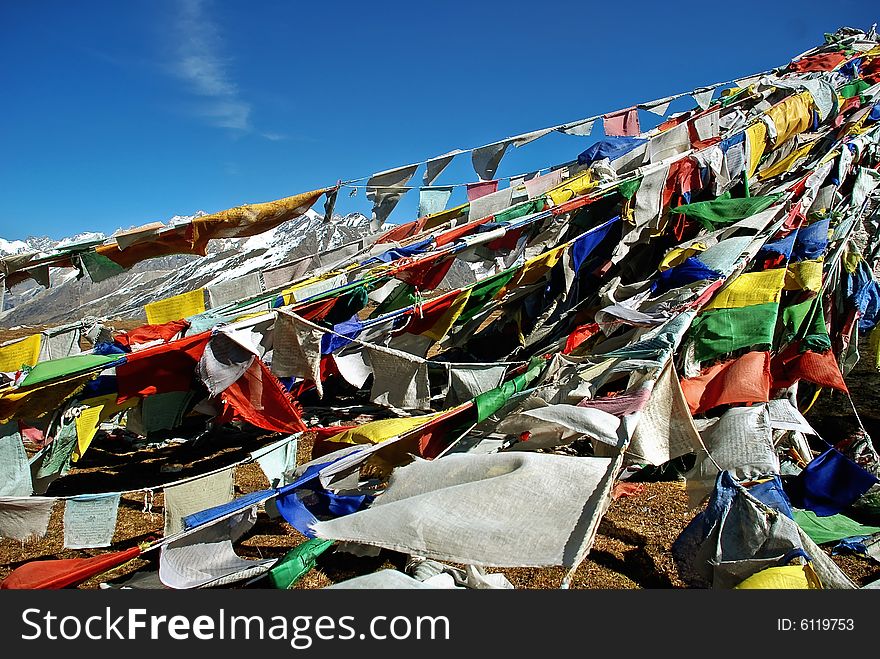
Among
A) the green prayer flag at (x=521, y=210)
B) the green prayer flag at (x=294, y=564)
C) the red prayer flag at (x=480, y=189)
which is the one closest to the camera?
the green prayer flag at (x=294, y=564)

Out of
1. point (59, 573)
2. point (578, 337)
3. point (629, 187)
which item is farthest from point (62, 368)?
point (629, 187)

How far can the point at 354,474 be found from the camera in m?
5.11

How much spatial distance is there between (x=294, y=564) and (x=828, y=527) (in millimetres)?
4519

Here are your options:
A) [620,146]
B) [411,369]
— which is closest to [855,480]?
[411,369]

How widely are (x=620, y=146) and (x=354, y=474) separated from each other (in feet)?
32.6

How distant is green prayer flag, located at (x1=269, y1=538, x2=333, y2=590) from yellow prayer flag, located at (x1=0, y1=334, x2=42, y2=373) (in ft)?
13.0

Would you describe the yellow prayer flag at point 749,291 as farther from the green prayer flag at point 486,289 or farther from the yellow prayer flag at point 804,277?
the green prayer flag at point 486,289

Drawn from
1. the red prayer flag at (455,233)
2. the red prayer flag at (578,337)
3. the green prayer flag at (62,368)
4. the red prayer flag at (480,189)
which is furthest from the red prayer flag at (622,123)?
the green prayer flag at (62,368)

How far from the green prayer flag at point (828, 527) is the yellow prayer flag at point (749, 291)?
7.34ft

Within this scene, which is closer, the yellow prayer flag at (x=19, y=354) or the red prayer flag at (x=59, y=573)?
the red prayer flag at (x=59, y=573)

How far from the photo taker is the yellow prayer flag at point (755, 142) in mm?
12516

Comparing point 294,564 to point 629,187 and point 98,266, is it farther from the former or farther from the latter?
point 629,187

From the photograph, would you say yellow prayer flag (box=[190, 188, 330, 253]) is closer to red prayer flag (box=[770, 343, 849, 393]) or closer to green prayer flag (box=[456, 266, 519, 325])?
green prayer flag (box=[456, 266, 519, 325])

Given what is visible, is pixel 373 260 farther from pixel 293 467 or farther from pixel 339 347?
pixel 293 467
